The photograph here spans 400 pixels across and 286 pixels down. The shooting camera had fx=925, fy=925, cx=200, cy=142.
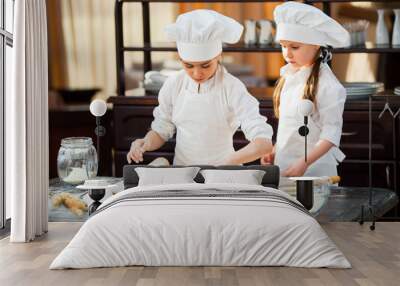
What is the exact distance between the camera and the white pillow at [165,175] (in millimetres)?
6035

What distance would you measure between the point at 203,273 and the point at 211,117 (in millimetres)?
1952

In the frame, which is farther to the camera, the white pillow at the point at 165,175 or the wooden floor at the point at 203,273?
the white pillow at the point at 165,175

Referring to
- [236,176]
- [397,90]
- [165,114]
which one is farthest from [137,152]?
[397,90]

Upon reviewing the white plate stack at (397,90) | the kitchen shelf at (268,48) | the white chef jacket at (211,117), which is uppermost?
the kitchen shelf at (268,48)

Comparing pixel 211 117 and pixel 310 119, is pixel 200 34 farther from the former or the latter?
pixel 310 119

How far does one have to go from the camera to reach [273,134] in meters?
6.47

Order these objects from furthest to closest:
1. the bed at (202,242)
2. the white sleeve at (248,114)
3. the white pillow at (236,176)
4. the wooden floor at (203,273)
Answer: the white sleeve at (248,114)
the white pillow at (236,176)
the bed at (202,242)
the wooden floor at (203,273)

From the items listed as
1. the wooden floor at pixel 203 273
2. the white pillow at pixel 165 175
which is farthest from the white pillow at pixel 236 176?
the wooden floor at pixel 203 273

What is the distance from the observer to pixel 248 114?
21.2 ft

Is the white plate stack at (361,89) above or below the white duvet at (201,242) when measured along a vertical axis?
above

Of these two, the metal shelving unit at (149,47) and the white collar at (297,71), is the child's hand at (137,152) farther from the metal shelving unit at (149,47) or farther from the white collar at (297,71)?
the white collar at (297,71)

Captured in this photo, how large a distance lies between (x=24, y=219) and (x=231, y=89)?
175cm

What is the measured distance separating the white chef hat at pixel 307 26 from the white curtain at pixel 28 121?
1.67 meters

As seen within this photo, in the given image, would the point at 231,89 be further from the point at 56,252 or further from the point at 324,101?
the point at 56,252
